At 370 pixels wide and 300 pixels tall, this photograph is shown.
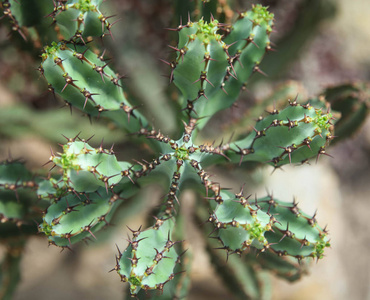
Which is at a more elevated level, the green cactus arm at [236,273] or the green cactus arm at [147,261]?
the green cactus arm at [236,273]

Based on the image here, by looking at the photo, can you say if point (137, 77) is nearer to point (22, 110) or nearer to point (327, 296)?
point (22, 110)

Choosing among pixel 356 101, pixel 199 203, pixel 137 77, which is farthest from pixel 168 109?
pixel 356 101

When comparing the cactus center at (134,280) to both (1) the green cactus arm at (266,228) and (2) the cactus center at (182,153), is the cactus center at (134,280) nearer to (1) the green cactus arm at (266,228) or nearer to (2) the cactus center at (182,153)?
(1) the green cactus arm at (266,228)

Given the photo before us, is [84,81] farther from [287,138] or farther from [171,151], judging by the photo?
[287,138]

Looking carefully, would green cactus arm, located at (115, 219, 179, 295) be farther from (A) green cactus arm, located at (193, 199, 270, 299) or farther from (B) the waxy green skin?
(A) green cactus arm, located at (193, 199, 270, 299)

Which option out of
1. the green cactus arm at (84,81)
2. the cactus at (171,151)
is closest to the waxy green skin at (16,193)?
the cactus at (171,151)

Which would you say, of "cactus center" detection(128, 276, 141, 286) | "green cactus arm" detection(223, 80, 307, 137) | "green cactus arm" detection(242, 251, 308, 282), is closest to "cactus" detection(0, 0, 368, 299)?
"cactus center" detection(128, 276, 141, 286)

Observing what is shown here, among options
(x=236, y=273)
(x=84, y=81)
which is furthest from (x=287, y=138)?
(x=236, y=273)
